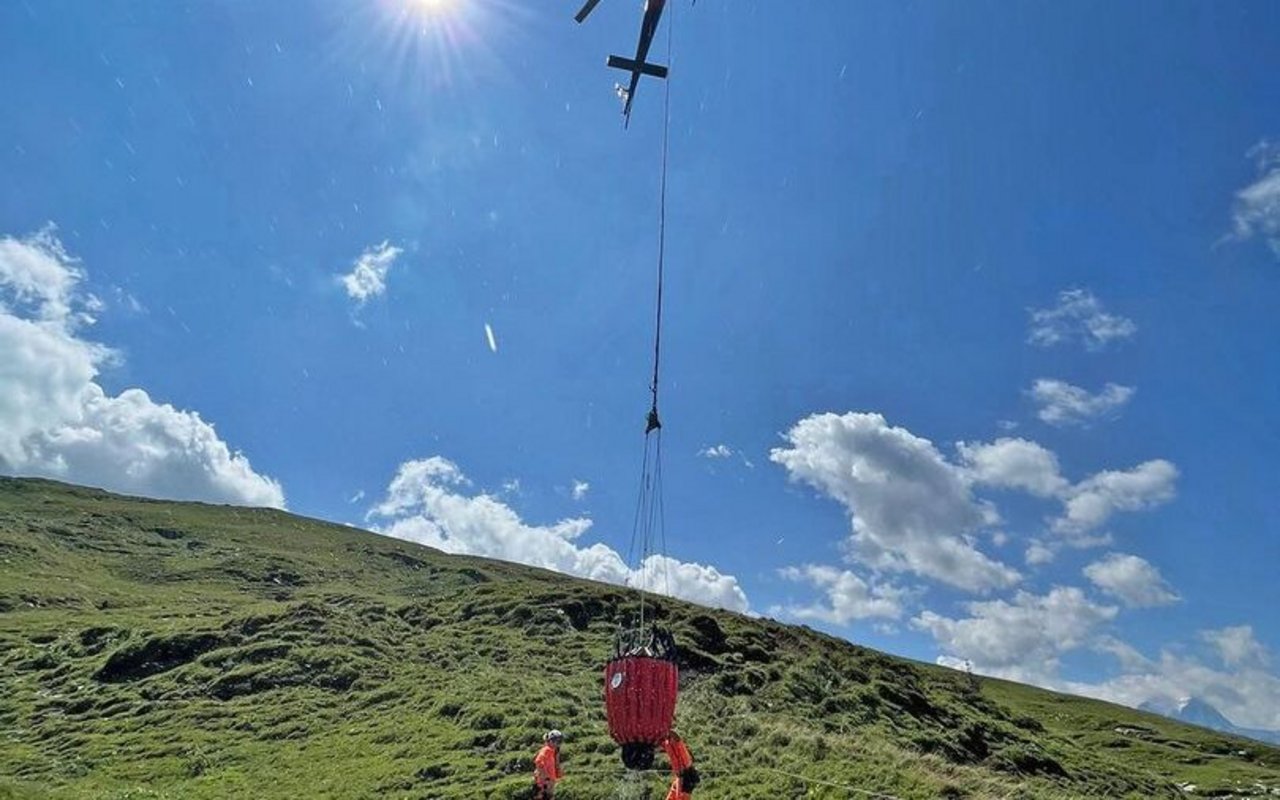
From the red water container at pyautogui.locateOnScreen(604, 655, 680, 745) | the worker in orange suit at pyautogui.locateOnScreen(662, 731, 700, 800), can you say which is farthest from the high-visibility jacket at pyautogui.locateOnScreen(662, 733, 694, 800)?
the red water container at pyautogui.locateOnScreen(604, 655, 680, 745)

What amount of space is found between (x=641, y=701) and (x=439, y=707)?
23339 mm

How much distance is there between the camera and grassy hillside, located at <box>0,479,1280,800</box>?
24734mm

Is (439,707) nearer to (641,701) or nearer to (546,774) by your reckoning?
(546,774)

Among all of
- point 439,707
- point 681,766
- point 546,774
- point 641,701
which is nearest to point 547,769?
point 546,774

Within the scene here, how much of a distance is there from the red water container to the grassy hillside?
37.6 ft

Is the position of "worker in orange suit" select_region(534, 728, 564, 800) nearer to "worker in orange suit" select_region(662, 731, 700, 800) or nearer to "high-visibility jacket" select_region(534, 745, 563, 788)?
"high-visibility jacket" select_region(534, 745, 563, 788)

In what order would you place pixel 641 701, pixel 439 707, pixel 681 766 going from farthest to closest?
pixel 439 707 → pixel 681 766 → pixel 641 701

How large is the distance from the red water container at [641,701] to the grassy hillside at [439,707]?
1145cm

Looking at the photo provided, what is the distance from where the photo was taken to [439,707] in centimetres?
3161

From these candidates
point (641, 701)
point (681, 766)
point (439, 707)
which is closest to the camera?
point (641, 701)

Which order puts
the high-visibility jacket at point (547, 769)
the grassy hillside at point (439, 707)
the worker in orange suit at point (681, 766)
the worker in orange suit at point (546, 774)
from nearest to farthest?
the worker in orange suit at point (681, 766)
the worker in orange suit at point (546, 774)
the high-visibility jacket at point (547, 769)
the grassy hillside at point (439, 707)

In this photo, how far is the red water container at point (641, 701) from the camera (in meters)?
10.9

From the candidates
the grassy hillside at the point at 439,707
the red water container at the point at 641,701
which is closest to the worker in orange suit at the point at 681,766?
the red water container at the point at 641,701

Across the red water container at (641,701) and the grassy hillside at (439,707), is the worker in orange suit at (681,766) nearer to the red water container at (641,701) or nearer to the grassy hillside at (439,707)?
the red water container at (641,701)
